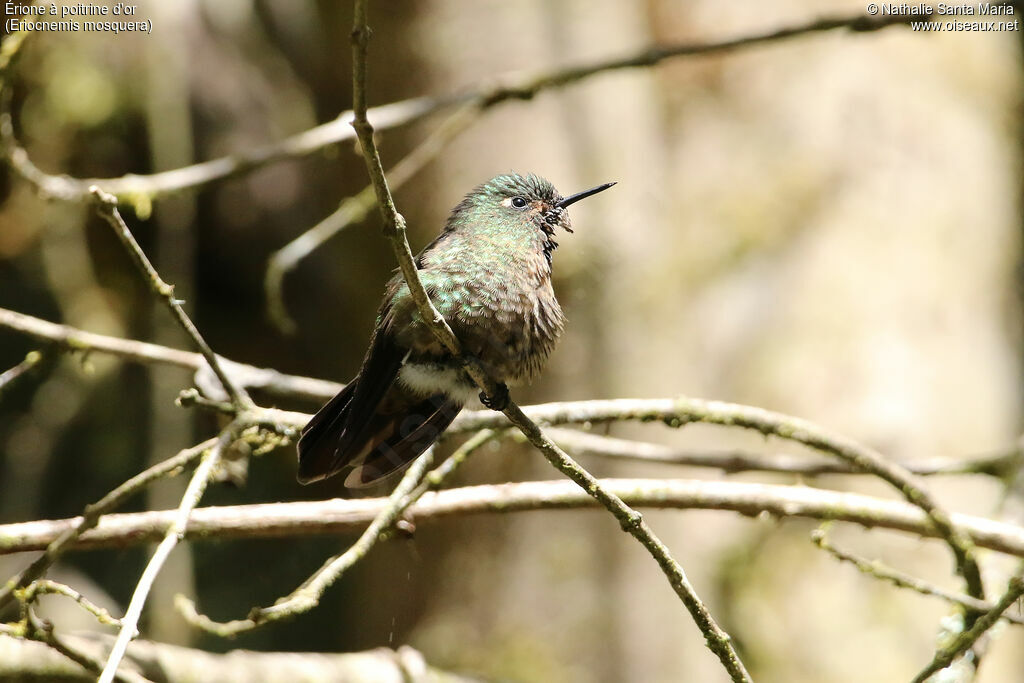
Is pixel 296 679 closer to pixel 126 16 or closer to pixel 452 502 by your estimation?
pixel 452 502

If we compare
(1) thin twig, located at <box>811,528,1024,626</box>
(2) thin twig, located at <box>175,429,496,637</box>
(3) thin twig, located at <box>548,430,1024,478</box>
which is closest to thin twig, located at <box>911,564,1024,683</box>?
(1) thin twig, located at <box>811,528,1024,626</box>

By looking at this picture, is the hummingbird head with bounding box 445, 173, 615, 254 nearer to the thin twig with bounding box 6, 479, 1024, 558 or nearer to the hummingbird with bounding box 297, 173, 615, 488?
the hummingbird with bounding box 297, 173, 615, 488

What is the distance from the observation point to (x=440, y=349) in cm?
218

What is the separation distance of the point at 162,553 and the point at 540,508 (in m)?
0.97

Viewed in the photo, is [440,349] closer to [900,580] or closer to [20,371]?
[20,371]

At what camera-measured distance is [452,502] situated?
242cm

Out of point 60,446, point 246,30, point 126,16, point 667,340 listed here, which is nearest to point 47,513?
point 60,446

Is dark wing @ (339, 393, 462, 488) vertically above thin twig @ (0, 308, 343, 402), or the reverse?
thin twig @ (0, 308, 343, 402)

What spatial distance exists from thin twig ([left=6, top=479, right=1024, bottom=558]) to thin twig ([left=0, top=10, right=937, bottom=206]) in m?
1.15

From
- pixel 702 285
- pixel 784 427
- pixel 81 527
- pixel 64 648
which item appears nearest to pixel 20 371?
pixel 81 527

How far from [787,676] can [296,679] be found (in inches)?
79.8

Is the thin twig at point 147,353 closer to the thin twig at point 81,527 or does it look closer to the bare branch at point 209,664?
the thin twig at point 81,527

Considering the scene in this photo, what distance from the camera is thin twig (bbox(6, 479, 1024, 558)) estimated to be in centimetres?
221

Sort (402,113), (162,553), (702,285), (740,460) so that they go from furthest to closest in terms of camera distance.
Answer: (702,285) < (402,113) < (740,460) < (162,553)
